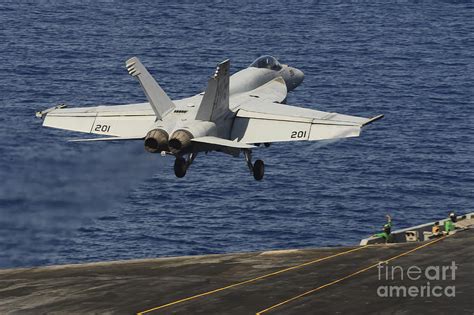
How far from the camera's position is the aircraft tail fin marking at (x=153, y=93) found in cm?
7681

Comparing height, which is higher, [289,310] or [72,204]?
[72,204]

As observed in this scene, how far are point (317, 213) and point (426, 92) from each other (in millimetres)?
60117

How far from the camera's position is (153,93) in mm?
76875

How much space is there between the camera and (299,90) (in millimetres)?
195250

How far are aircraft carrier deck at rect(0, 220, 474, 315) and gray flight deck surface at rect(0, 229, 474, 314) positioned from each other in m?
0.06

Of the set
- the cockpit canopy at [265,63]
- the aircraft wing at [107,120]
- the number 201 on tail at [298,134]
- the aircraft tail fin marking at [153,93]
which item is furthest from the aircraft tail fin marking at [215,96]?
the cockpit canopy at [265,63]

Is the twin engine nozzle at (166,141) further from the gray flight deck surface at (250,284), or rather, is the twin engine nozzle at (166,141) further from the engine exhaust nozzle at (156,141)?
the gray flight deck surface at (250,284)

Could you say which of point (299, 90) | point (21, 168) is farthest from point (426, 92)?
point (21, 168)

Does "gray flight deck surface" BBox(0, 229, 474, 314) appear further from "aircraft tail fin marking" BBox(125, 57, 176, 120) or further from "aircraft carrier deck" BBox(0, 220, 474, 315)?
"aircraft tail fin marking" BBox(125, 57, 176, 120)

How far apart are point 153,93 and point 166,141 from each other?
4288 mm

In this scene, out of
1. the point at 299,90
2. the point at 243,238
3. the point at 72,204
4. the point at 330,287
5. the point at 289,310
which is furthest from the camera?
the point at 299,90

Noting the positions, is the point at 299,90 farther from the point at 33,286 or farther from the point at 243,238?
the point at 33,286

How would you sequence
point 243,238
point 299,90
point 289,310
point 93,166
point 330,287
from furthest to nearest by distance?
point 299,90
point 243,238
point 93,166
point 330,287
point 289,310

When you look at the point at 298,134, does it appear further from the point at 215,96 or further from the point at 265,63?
the point at 265,63
